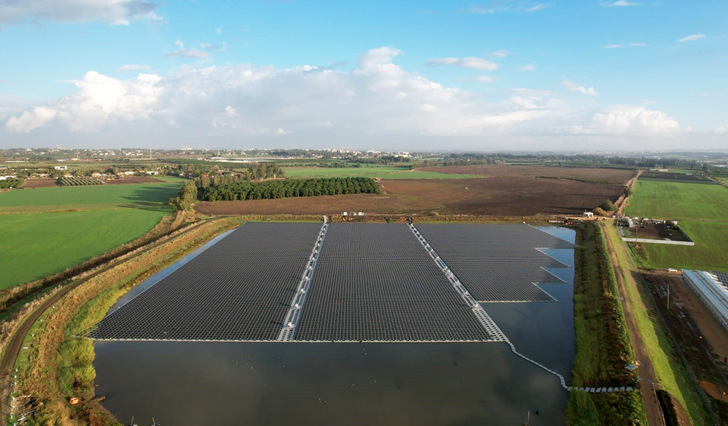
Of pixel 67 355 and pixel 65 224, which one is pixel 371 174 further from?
pixel 67 355

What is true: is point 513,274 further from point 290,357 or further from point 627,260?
point 290,357

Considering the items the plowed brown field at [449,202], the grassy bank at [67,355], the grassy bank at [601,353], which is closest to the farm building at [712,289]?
the grassy bank at [601,353]

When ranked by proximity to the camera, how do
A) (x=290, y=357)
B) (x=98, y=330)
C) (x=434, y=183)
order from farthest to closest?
(x=434, y=183)
(x=98, y=330)
(x=290, y=357)

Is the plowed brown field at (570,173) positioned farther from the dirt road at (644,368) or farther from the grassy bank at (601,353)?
the dirt road at (644,368)

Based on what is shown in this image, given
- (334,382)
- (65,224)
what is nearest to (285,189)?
(65,224)

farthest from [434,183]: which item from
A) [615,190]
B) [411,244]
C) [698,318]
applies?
[698,318]
